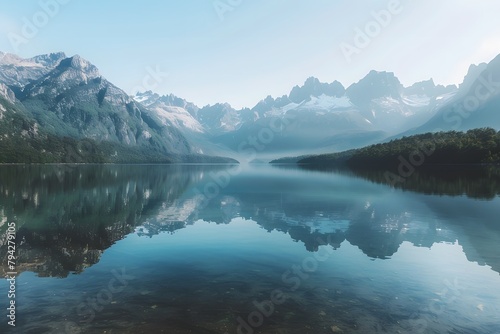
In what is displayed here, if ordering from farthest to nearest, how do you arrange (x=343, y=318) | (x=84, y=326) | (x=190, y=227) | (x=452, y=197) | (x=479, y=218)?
(x=452, y=197)
(x=479, y=218)
(x=190, y=227)
(x=343, y=318)
(x=84, y=326)

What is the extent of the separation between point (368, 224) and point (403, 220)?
7.37m

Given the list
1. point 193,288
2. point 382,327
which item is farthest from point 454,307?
point 193,288

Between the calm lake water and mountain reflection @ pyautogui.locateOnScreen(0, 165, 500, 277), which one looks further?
mountain reflection @ pyautogui.locateOnScreen(0, 165, 500, 277)

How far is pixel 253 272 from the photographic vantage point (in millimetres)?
31172

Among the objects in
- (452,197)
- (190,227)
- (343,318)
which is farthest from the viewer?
(452,197)

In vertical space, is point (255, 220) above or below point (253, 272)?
below

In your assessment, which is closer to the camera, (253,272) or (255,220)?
(253,272)

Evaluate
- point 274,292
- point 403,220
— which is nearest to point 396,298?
point 274,292

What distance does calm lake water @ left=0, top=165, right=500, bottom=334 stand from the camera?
21.5m

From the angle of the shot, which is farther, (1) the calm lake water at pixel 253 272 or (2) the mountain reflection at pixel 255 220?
(2) the mountain reflection at pixel 255 220

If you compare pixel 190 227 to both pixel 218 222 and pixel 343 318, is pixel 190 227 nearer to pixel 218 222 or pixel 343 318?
pixel 218 222

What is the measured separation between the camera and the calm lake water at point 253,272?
2147 centimetres

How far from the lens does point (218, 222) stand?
58.0m

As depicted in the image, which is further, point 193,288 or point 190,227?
point 190,227
